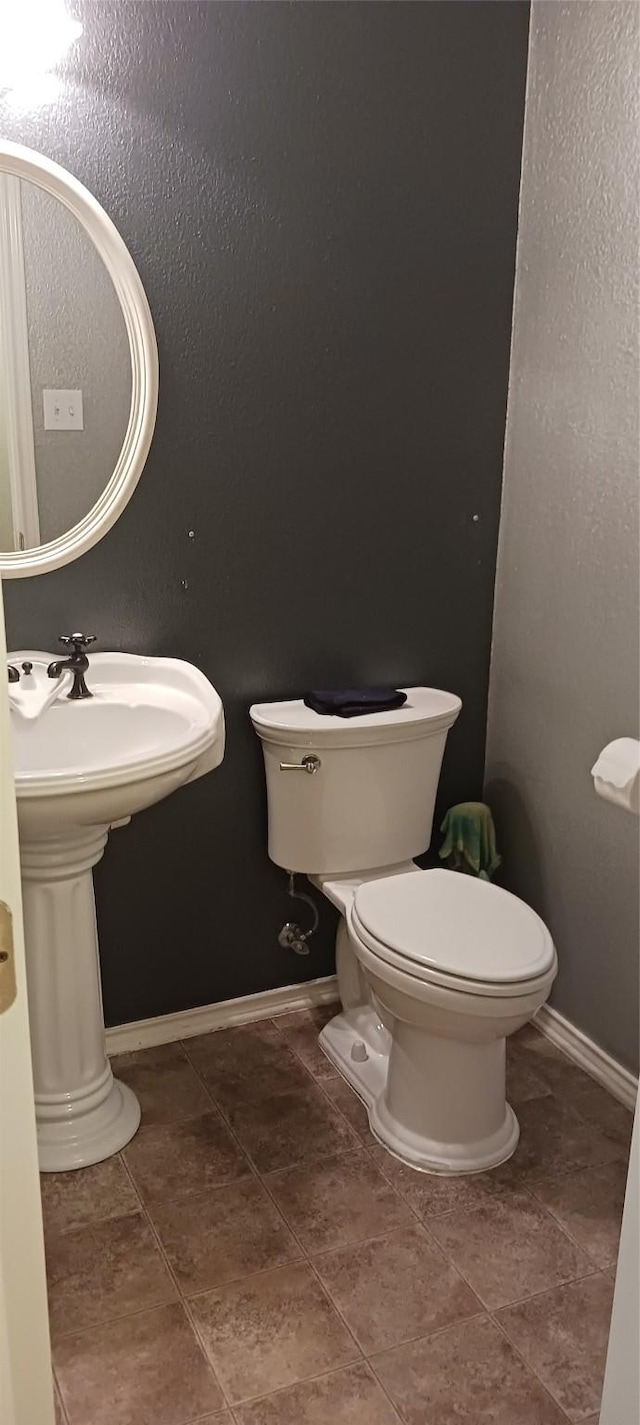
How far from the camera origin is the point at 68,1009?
1.98 meters

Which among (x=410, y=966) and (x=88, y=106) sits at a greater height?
(x=88, y=106)

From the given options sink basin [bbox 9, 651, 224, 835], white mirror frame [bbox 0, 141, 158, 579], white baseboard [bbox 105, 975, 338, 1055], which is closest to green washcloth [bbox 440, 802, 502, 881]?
white baseboard [bbox 105, 975, 338, 1055]

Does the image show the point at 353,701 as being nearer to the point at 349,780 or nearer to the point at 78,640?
the point at 349,780

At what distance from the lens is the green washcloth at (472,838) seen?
2482 mm

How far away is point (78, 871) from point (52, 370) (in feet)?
2.92

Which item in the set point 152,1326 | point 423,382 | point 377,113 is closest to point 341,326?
point 423,382

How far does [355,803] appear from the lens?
7.40 feet

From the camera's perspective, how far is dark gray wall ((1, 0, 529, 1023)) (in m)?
1.98

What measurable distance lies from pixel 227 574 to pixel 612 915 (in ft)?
3.40

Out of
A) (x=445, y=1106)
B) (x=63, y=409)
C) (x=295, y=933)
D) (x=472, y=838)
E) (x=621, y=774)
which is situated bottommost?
(x=445, y=1106)

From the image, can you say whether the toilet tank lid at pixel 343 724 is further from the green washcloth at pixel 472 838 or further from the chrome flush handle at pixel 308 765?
the green washcloth at pixel 472 838

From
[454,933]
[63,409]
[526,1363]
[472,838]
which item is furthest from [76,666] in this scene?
[526,1363]

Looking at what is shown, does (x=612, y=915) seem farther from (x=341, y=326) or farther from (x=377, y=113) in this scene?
(x=377, y=113)

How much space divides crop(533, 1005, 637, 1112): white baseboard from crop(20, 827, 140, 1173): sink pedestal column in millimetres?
938
